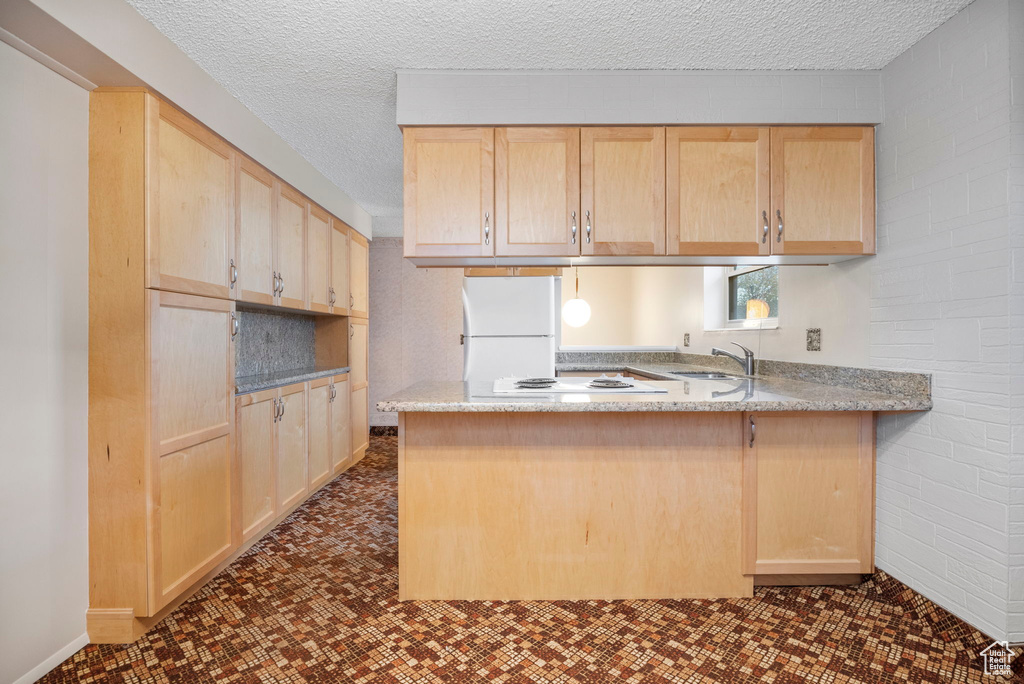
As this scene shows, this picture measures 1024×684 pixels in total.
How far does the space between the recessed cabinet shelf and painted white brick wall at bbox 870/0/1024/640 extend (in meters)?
0.26

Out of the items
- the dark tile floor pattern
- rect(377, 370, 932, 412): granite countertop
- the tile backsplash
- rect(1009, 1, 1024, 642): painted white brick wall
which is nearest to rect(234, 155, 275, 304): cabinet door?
the tile backsplash

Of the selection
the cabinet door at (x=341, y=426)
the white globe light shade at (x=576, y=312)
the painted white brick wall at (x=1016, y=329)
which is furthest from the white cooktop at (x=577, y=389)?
the white globe light shade at (x=576, y=312)

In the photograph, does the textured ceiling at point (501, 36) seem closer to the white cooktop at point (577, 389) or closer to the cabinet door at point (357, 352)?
the white cooktop at point (577, 389)

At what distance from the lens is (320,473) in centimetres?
360

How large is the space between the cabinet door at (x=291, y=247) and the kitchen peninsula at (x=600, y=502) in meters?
1.47

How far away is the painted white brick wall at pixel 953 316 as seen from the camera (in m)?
1.69

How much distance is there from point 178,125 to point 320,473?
7.96ft

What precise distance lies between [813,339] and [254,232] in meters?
3.06

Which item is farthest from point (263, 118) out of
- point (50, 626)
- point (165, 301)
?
point (50, 626)

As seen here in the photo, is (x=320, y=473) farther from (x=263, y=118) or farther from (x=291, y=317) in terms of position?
(x=263, y=118)

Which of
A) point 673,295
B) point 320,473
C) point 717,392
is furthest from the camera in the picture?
point 673,295

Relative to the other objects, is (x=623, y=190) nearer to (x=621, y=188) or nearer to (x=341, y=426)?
(x=621, y=188)

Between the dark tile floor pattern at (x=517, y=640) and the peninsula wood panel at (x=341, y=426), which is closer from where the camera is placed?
the dark tile floor pattern at (x=517, y=640)

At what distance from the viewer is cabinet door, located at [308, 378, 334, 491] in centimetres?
344
